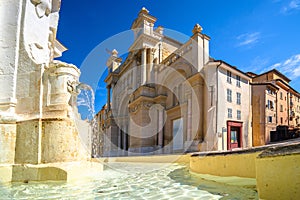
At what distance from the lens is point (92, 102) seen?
25.5 feet

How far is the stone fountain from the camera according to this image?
4.36m

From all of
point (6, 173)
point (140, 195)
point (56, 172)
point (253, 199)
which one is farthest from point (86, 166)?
point (253, 199)

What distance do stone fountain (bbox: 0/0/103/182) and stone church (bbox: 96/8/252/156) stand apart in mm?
10336

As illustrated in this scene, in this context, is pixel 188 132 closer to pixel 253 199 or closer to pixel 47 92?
pixel 47 92

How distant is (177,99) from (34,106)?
13.8 metres

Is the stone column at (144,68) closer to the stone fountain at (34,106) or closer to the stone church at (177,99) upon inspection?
the stone church at (177,99)

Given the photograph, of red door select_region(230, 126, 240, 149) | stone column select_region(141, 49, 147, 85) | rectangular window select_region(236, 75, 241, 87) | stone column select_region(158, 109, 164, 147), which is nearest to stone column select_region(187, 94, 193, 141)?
red door select_region(230, 126, 240, 149)

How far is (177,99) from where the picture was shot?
1781 centimetres

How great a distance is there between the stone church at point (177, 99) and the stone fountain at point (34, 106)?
10.3 metres

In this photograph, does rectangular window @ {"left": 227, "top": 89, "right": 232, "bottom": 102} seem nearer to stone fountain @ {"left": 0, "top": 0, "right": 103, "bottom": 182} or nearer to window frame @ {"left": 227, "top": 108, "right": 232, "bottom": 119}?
window frame @ {"left": 227, "top": 108, "right": 232, "bottom": 119}

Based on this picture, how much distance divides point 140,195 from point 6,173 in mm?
2832

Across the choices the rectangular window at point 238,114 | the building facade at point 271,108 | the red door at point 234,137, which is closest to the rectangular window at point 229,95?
the rectangular window at point 238,114

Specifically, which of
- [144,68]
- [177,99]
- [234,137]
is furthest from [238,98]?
[144,68]

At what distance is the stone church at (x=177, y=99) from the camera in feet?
48.1
